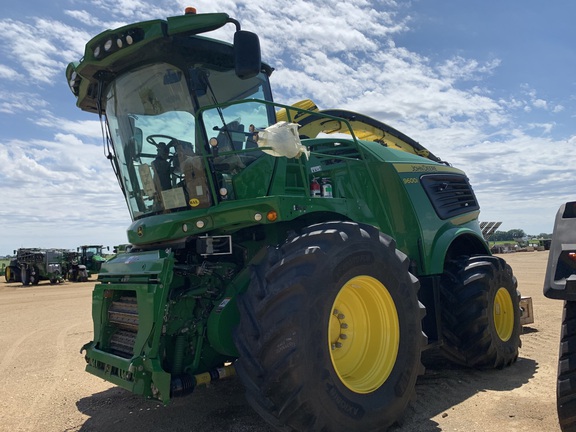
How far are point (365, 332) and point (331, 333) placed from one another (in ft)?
1.18

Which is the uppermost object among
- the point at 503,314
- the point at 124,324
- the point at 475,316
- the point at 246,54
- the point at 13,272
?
the point at 246,54

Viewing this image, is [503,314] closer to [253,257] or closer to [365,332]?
[365,332]

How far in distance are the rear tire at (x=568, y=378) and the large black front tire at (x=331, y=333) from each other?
137 cm

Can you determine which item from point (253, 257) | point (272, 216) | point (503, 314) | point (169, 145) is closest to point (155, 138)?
point (169, 145)

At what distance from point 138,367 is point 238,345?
84 cm

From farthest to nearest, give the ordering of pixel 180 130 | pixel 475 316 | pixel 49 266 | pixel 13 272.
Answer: pixel 13 272 → pixel 49 266 → pixel 475 316 → pixel 180 130

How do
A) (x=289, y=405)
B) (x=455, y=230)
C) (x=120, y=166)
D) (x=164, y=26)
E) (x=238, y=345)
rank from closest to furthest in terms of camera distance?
(x=289, y=405) < (x=238, y=345) < (x=164, y=26) < (x=120, y=166) < (x=455, y=230)

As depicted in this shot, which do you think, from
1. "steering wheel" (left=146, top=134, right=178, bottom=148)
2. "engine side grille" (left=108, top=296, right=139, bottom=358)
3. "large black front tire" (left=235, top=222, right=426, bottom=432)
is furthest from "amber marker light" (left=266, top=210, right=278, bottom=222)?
"engine side grille" (left=108, top=296, right=139, bottom=358)

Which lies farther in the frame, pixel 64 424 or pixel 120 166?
pixel 120 166

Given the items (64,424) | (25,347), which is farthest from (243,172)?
(25,347)

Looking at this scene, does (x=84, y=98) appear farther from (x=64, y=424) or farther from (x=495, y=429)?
(x=495, y=429)

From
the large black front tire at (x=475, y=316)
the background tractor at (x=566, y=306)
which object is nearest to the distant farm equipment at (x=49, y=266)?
the large black front tire at (x=475, y=316)

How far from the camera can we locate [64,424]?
4488 millimetres

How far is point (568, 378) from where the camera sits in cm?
271
